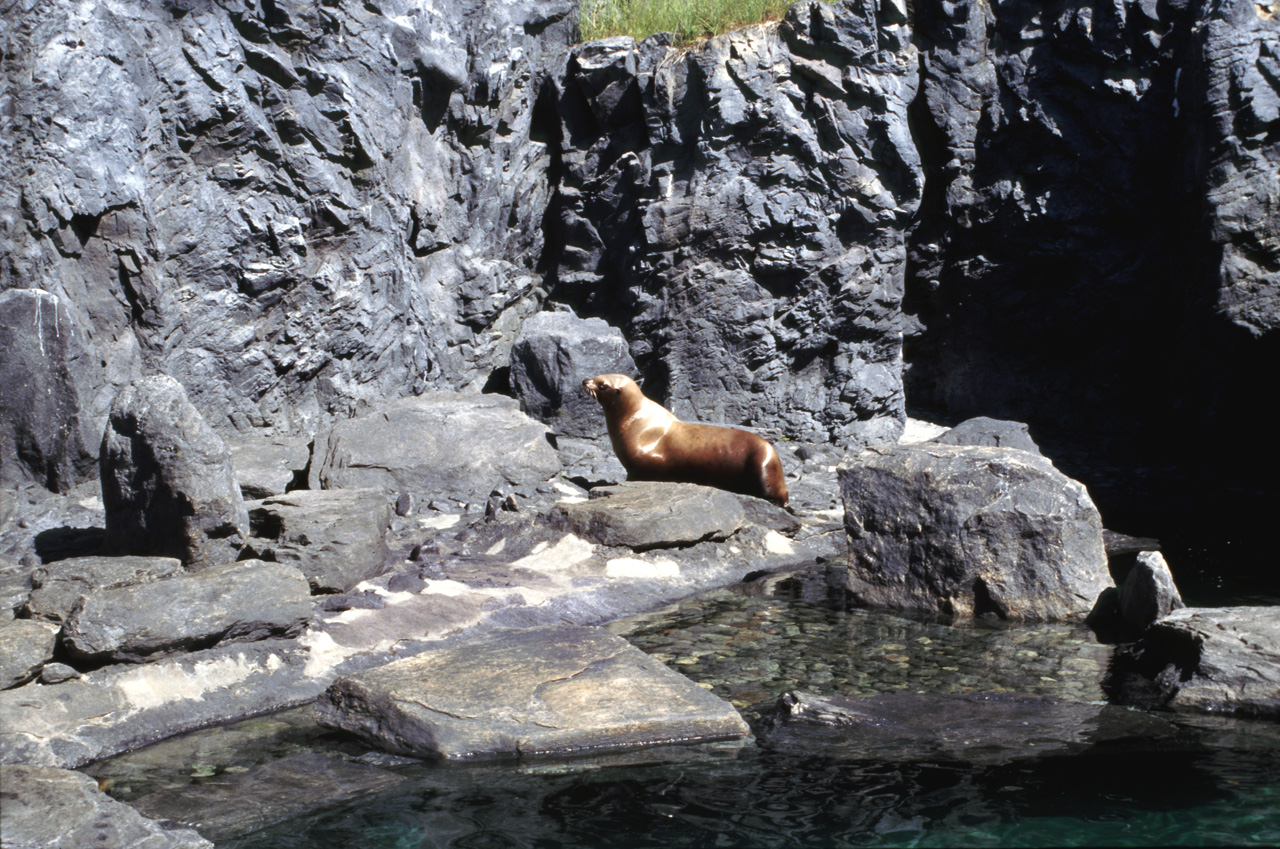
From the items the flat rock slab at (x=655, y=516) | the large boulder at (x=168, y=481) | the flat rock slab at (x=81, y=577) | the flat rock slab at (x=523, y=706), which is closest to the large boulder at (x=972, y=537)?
the flat rock slab at (x=655, y=516)

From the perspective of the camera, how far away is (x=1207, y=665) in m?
4.18

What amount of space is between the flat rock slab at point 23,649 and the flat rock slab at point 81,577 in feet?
0.50

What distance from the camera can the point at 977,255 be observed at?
1351 cm

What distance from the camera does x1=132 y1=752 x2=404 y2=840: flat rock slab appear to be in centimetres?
313

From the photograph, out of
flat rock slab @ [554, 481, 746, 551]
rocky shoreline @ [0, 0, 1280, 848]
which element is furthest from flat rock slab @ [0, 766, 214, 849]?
flat rock slab @ [554, 481, 746, 551]

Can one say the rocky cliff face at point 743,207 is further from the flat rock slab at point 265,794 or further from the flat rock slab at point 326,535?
the flat rock slab at point 265,794

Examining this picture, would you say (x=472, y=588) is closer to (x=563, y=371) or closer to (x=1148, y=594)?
(x=1148, y=594)

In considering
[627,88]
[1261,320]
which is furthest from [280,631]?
[1261,320]

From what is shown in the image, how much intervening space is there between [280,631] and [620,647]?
166 cm

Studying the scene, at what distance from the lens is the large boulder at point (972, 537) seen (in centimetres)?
560

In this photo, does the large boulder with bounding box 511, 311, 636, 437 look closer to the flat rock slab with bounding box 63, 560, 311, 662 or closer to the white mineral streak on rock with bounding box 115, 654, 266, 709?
the flat rock slab with bounding box 63, 560, 311, 662

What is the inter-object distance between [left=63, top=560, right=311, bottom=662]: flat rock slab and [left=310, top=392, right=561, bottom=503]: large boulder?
2.69 m

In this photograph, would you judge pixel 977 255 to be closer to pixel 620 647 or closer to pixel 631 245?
pixel 631 245

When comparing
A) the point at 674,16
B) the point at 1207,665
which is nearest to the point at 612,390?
the point at 1207,665
